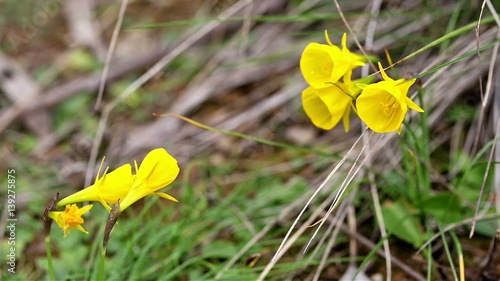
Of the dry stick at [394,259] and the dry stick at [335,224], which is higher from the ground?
the dry stick at [335,224]

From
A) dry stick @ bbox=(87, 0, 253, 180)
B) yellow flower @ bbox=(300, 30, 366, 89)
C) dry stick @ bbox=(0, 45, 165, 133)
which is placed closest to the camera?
yellow flower @ bbox=(300, 30, 366, 89)

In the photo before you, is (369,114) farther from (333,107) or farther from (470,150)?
(470,150)

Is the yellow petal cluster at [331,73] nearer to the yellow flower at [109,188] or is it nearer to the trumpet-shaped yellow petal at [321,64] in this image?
the trumpet-shaped yellow petal at [321,64]

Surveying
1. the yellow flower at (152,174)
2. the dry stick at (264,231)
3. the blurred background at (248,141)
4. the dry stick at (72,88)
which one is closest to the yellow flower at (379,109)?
the blurred background at (248,141)

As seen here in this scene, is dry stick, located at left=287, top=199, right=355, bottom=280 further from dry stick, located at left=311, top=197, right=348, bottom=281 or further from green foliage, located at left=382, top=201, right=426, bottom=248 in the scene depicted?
green foliage, located at left=382, top=201, right=426, bottom=248

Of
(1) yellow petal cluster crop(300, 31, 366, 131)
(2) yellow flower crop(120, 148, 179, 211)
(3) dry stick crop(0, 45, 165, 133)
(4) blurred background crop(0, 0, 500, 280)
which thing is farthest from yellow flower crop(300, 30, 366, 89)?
(3) dry stick crop(0, 45, 165, 133)

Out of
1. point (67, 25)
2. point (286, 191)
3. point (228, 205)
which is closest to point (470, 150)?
point (286, 191)

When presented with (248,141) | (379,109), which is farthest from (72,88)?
(379,109)
